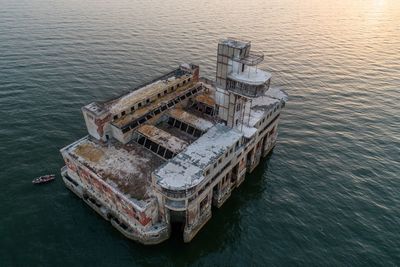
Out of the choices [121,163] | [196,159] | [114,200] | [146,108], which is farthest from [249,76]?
[114,200]

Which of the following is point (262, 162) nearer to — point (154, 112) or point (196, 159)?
point (196, 159)

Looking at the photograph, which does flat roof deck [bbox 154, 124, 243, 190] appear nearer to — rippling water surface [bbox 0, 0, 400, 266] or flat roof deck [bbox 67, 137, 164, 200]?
flat roof deck [bbox 67, 137, 164, 200]

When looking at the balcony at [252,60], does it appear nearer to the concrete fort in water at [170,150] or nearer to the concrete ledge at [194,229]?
the concrete fort in water at [170,150]

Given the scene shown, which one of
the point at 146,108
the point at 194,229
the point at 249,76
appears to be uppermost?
the point at 249,76

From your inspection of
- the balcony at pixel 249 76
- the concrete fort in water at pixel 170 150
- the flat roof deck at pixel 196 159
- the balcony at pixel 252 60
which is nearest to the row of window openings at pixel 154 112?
the concrete fort in water at pixel 170 150

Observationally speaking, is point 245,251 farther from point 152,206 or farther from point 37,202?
point 37,202

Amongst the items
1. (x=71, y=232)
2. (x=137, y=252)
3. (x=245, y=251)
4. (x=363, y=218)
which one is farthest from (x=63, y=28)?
(x=363, y=218)
